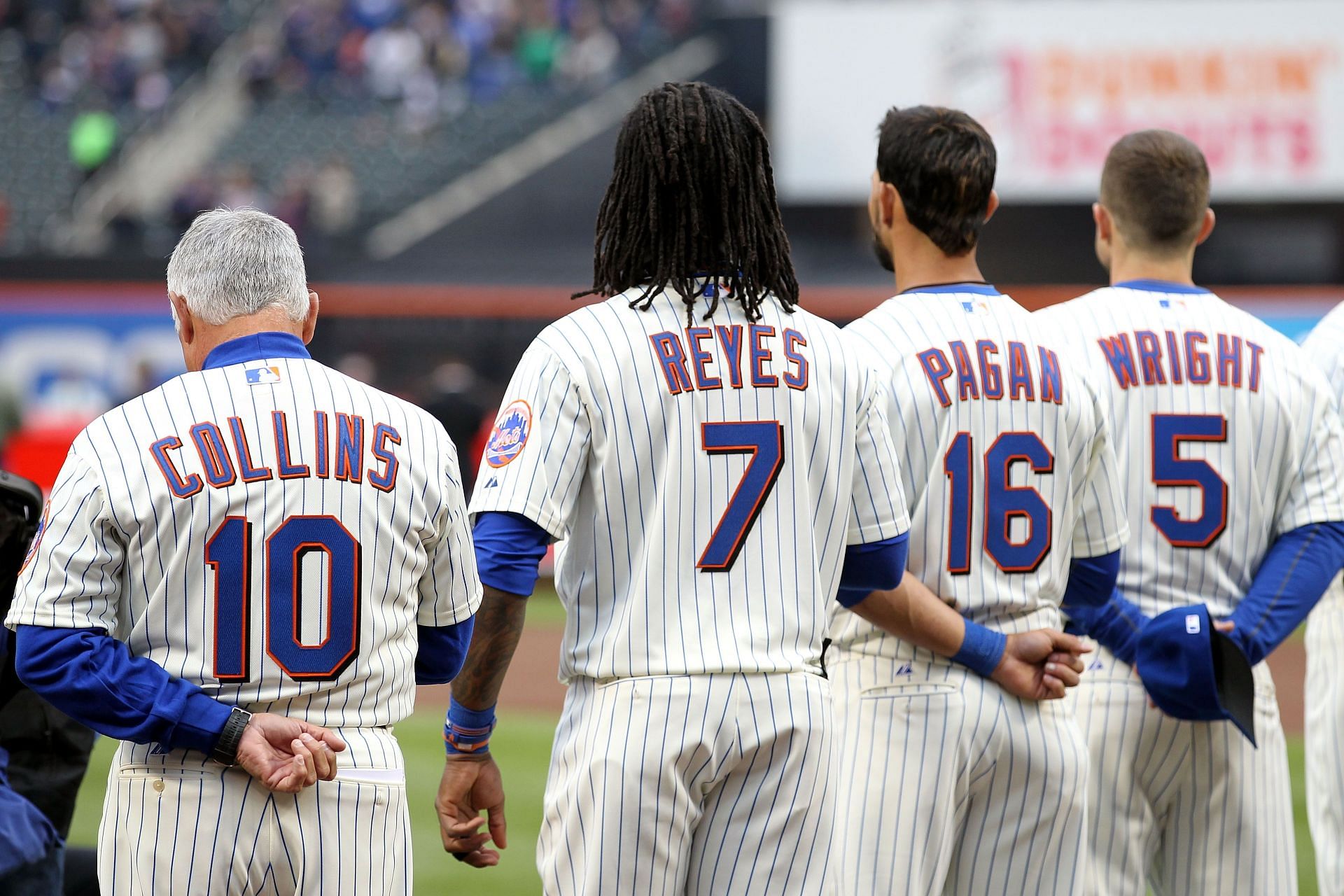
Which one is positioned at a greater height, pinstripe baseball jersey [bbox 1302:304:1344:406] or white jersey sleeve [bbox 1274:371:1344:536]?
pinstripe baseball jersey [bbox 1302:304:1344:406]

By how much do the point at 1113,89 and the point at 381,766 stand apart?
18.0 metres

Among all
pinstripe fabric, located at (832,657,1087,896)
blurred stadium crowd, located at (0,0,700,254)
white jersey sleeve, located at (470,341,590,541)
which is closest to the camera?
white jersey sleeve, located at (470,341,590,541)

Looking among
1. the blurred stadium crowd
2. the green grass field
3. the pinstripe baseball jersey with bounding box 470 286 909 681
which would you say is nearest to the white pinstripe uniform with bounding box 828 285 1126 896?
the pinstripe baseball jersey with bounding box 470 286 909 681

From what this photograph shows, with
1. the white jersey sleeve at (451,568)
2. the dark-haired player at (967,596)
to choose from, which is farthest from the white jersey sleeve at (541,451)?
the dark-haired player at (967,596)

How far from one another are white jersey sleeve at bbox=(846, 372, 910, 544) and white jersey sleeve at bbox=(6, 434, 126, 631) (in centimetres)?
123

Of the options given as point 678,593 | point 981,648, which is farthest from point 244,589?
point 981,648

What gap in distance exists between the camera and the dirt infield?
31.0ft

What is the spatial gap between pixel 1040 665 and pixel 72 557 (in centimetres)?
176

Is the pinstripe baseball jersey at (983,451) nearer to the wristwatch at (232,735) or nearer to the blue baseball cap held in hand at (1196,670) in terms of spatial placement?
the blue baseball cap held in hand at (1196,670)

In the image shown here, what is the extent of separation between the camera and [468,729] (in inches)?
104

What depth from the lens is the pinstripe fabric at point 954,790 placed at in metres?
2.91

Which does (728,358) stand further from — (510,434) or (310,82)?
(310,82)

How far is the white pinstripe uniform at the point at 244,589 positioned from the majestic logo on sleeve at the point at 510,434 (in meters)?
0.15

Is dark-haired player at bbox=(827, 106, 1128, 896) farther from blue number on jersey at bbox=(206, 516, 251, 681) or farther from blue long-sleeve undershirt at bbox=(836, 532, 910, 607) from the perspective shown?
blue number on jersey at bbox=(206, 516, 251, 681)
